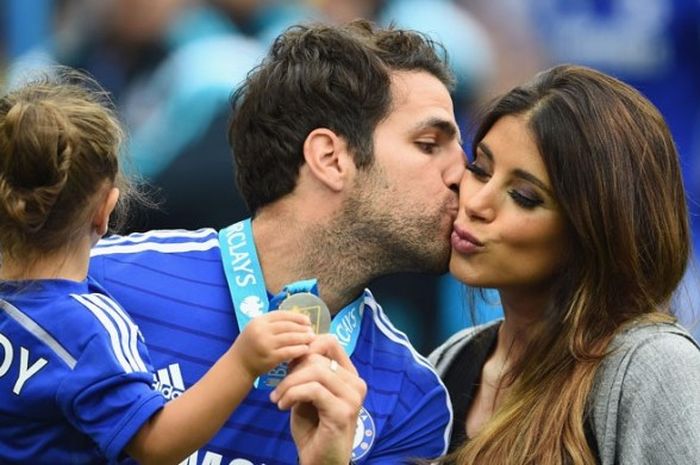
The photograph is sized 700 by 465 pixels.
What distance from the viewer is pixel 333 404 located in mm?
3299

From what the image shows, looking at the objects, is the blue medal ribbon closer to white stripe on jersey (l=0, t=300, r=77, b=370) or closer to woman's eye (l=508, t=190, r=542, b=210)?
woman's eye (l=508, t=190, r=542, b=210)

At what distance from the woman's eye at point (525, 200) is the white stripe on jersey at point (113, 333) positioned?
3.54ft

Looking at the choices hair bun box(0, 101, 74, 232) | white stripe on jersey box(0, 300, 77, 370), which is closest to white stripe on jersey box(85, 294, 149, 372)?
white stripe on jersey box(0, 300, 77, 370)

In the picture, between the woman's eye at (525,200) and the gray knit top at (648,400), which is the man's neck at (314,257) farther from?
the gray knit top at (648,400)

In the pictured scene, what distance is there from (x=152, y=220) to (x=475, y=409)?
3.11 meters

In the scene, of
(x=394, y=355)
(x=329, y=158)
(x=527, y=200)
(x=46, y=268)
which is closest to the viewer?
(x=46, y=268)

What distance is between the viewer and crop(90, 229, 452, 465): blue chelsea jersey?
3.82 metres

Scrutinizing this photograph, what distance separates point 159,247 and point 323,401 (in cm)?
96

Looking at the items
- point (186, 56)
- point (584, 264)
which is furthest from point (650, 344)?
point (186, 56)

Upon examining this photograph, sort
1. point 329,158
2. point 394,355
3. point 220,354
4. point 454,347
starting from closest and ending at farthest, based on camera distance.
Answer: point 220,354
point 394,355
point 329,158
point 454,347

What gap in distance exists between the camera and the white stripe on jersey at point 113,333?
317cm

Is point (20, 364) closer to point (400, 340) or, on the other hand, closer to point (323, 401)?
point (323, 401)

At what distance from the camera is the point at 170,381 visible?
12.5 ft

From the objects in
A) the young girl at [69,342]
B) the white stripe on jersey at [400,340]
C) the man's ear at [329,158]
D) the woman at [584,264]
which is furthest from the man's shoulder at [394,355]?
the young girl at [69,342]
